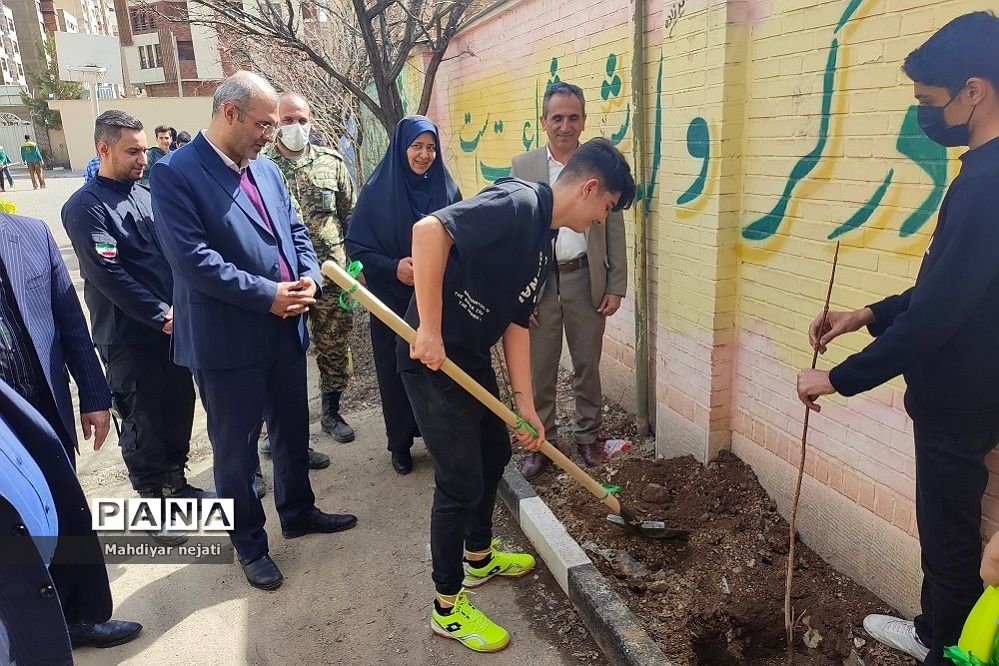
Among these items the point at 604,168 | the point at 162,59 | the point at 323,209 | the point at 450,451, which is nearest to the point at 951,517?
the point at 604,168

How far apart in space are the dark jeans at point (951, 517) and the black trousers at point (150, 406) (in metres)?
3.33

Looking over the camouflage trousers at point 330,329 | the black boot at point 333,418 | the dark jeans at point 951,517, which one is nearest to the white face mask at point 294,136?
the camouflage trousers at point 330,329

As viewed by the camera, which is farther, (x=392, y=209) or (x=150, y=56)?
(x=150, y=56)

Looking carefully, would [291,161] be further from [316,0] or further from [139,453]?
[316,0]

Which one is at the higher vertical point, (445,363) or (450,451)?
(445,363)

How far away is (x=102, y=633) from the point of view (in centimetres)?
270

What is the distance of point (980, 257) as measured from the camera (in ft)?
5.55

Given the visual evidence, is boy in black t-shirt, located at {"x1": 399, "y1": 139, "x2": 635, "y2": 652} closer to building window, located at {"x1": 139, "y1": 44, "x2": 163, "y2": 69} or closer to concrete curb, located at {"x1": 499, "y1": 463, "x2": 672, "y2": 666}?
concrete curb, located at {"x1": 499, "y1": 463, "x2": 672, "y2": 666}

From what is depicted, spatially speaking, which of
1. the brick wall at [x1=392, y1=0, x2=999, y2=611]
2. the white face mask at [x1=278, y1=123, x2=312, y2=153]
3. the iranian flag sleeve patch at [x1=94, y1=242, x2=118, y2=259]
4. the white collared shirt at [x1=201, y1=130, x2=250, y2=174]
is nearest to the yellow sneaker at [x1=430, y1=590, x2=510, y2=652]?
the brick wall at [x1=392, y1=0, x2=999, y2=611]

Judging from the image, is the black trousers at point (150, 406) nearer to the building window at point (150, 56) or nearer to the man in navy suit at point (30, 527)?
the man in navy suit at point (30, 527)

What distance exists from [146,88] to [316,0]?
138ft

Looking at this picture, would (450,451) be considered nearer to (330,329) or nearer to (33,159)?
(330,329)

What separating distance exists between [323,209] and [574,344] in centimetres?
196

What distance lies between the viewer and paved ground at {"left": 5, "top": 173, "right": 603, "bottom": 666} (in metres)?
2.62
